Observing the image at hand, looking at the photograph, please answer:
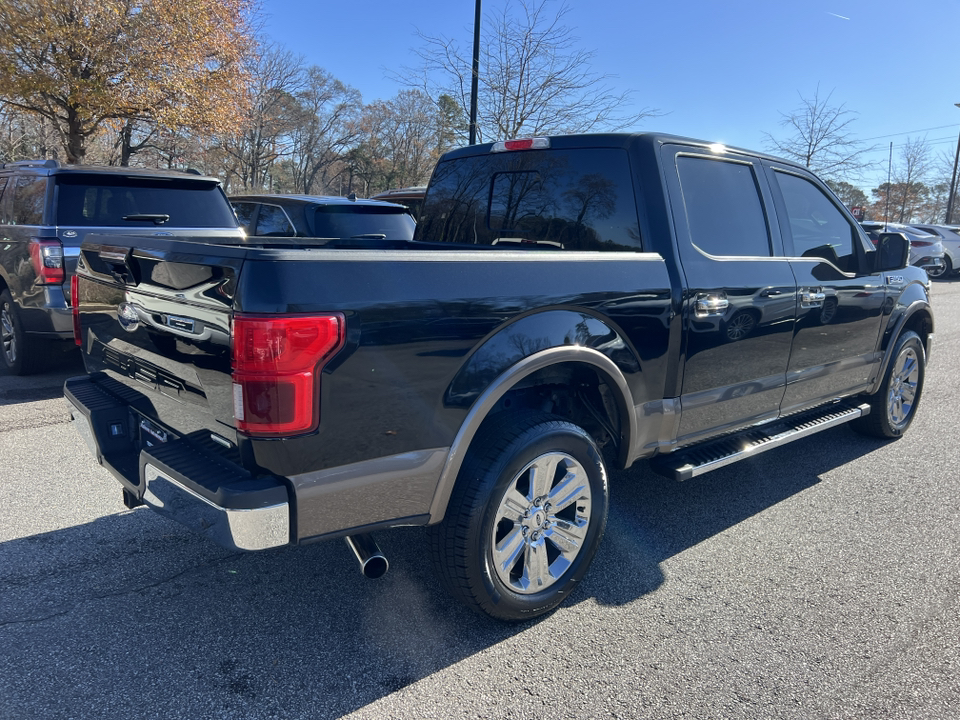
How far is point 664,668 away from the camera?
2.70 metres

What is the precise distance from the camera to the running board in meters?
3.53

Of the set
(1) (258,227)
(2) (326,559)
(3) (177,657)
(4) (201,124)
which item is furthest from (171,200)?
(4) (201,124)

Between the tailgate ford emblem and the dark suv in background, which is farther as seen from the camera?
the dark suv in background

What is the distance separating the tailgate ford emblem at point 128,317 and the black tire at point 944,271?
2558cm

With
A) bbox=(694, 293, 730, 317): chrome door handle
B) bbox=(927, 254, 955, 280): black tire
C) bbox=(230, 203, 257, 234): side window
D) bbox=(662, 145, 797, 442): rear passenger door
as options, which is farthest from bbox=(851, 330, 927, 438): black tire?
bbox=(927, 254, 955, 280): black tire

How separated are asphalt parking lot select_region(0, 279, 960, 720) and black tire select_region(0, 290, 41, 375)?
8.40 ft

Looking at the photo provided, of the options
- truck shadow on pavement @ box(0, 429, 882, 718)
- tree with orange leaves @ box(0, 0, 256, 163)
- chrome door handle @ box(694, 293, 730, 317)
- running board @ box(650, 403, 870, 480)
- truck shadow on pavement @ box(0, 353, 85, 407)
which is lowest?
truck shadow on pavement @ box(0, 353, 85, 407)

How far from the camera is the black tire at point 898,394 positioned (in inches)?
207

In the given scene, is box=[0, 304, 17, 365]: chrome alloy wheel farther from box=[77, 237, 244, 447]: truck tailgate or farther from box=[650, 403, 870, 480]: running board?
box=[650, 403, 870, 480]: running board

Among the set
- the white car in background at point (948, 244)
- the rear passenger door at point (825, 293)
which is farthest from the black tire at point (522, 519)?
the white car in background at point (948, 244)

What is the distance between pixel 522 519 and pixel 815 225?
9.40 feet

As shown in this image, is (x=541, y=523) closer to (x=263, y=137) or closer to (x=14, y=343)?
(x=14, y=343)

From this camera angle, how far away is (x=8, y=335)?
665cm

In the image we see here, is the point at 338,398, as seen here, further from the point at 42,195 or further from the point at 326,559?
the point at 42,195
